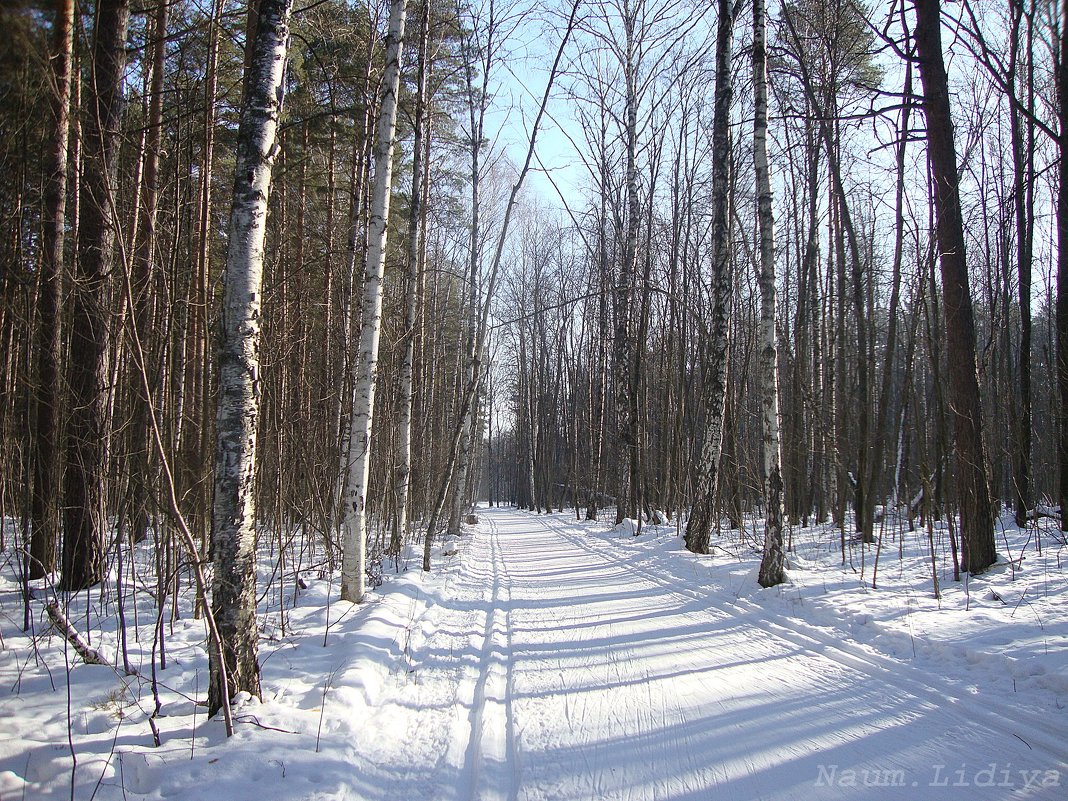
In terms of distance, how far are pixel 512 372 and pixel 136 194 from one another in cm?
4183

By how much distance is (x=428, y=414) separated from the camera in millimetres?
16359

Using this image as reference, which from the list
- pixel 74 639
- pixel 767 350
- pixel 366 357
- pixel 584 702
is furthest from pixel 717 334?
pixel 74 639

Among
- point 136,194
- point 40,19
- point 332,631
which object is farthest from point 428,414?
point 40,19

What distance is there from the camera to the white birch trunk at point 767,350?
7.26 m

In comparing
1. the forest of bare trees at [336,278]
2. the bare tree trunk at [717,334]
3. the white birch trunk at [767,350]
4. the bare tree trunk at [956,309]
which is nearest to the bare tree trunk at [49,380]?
the forest of bare trees at [336,278]

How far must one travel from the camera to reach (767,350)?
7.53 m

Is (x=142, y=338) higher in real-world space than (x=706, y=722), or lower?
higher

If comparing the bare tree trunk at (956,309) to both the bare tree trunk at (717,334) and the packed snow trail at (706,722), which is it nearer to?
the bare tree trunk at (717,334)

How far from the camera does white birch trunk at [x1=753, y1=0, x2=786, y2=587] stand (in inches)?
286

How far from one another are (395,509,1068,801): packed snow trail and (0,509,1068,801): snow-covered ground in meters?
0.02

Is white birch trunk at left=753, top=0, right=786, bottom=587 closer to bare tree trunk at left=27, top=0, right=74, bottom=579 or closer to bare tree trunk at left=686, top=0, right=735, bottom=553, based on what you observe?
bare tree trunk at left=686, top=0, right=735, bottom=553

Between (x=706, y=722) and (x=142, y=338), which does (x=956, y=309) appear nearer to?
(x=706, y=722)

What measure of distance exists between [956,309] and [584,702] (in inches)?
288

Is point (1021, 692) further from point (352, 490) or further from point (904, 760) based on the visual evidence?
point (352, 490)
